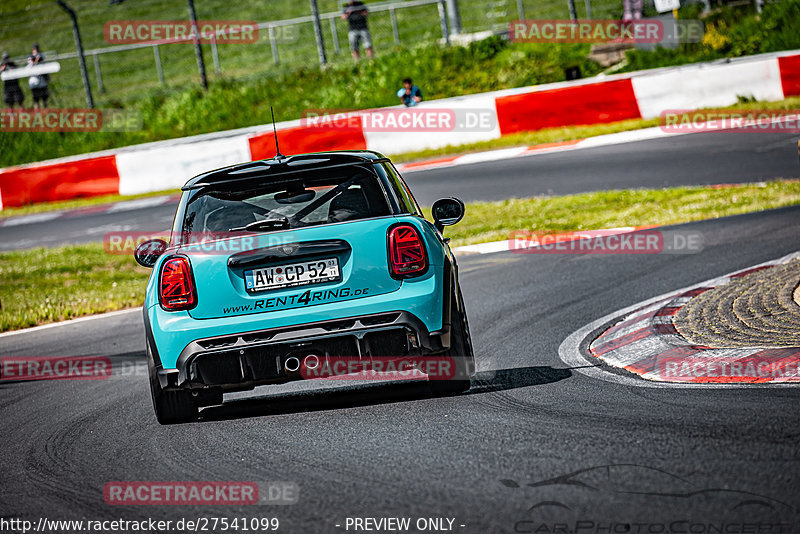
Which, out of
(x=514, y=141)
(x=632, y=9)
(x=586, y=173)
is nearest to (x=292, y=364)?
(x=586, y=173)

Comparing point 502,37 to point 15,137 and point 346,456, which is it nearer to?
point 15,137

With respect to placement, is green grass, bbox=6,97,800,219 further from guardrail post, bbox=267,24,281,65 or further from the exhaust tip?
the exhaust tip

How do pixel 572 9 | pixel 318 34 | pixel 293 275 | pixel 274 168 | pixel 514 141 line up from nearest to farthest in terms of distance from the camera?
1. pixel 293 275
2. pixel 274 168
3. pixel 514 141
4. pixel 572 9
5. pixel 318 34

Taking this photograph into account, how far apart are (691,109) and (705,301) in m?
12.0

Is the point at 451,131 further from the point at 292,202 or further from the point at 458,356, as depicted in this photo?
the point at 458,356

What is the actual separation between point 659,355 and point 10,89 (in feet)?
74.1

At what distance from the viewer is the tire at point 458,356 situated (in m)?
6.24

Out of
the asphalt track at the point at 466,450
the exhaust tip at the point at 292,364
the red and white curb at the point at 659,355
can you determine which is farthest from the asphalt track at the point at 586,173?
the exhaust tip at the point at 292,364

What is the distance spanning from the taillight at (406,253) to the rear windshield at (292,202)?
0.26 metres

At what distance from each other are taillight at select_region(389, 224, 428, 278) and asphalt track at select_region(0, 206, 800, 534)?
0.75 metres

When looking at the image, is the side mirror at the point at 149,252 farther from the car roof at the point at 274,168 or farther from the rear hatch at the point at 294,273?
the rear hatch at the point at 294,273

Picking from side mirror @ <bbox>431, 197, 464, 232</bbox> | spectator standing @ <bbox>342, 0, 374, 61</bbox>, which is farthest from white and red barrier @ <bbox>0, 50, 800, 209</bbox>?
side mirror @ <bbox>431, 197, 464, 232</bbox>

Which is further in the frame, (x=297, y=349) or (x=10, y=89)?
(x=10, y=89)

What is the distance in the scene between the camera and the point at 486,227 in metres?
14.8
